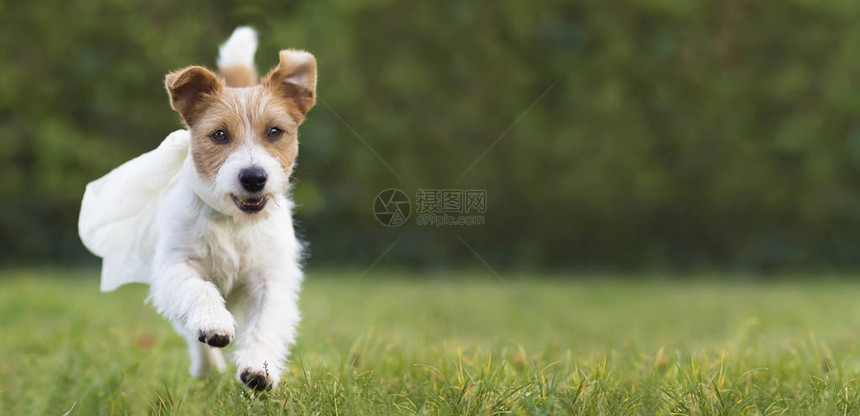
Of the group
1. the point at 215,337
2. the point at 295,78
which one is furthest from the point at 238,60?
the point at 215,337

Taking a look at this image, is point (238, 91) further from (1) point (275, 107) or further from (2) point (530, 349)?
(2) point (530, 349)

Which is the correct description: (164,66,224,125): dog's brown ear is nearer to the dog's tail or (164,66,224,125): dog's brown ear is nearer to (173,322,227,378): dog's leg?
the dog's tail

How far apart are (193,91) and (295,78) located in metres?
0.43

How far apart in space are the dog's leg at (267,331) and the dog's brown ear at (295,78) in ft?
2.41

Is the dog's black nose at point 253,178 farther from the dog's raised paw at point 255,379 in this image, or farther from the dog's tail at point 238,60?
the dog's tail at point 238,60

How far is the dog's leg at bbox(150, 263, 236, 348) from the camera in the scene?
282 centimetres

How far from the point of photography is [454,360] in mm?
3500

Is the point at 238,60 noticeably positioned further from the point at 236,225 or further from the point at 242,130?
the point at 236,225

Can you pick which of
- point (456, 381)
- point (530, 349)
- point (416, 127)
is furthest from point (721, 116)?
point (456, 381)

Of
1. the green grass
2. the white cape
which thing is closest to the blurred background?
the green grass

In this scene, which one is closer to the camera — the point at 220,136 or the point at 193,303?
the point at 193,303

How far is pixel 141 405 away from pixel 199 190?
88 centimetres

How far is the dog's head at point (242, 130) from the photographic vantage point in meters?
3.00

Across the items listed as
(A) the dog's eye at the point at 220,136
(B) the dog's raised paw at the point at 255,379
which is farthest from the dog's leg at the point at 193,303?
(A) the dog's eye at the point at 220,136
